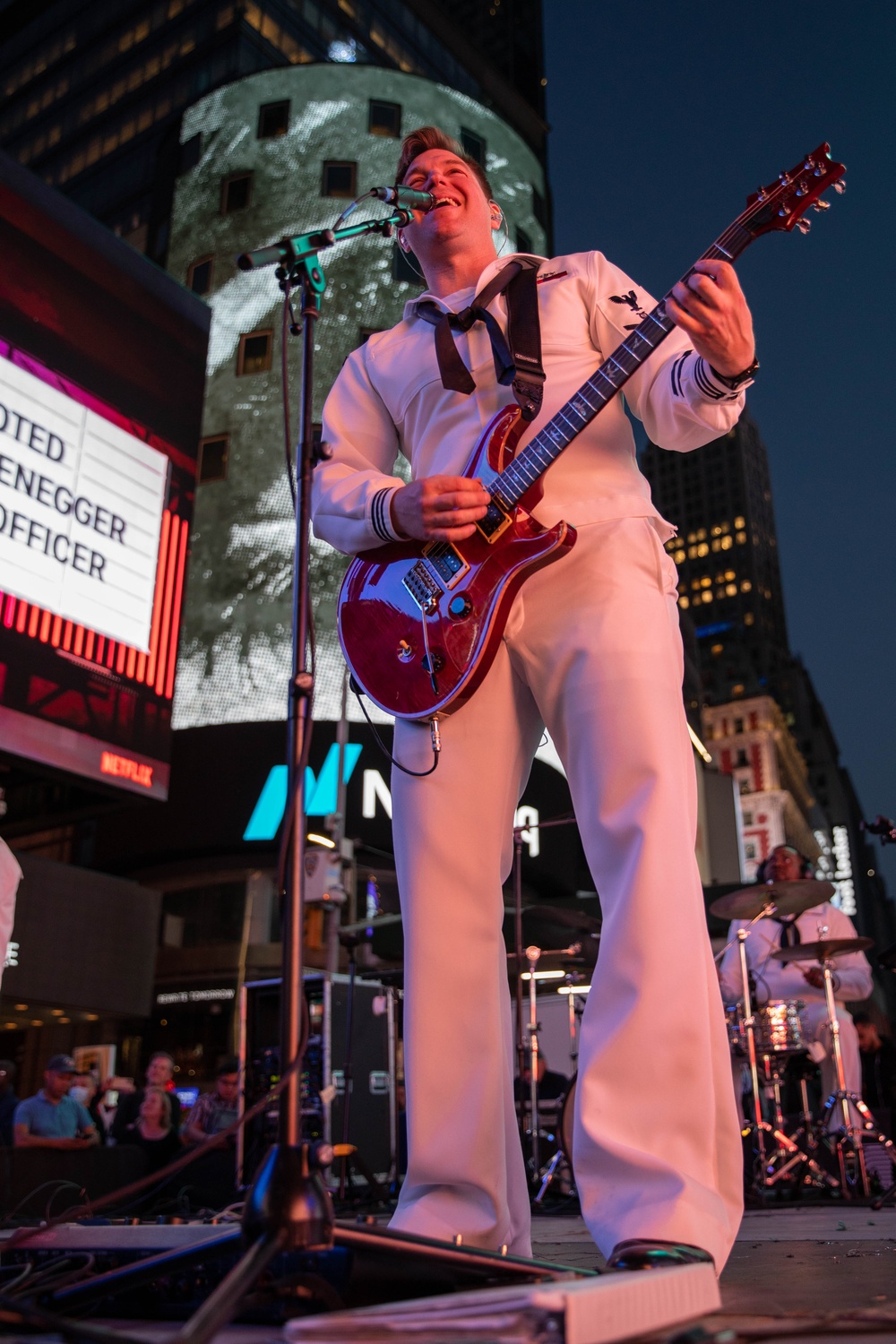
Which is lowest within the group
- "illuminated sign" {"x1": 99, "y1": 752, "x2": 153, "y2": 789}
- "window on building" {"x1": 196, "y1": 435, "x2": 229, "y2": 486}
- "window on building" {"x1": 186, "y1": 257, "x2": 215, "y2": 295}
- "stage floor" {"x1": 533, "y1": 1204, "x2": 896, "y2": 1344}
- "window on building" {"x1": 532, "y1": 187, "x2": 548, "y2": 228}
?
"stage floor" {"x1": 533, "y1": 1204, "x2": 896, "y2": 1344}

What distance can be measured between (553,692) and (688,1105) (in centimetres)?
80

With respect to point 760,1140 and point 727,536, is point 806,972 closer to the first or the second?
point 760,1140

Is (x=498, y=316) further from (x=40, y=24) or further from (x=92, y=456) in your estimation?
(x=40, y=24)

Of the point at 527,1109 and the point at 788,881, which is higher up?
the point at 788,881

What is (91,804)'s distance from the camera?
12336mm

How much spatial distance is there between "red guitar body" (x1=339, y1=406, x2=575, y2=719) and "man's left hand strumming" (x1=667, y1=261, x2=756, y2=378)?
43 centimetres

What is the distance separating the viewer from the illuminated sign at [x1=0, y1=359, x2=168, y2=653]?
9367mm

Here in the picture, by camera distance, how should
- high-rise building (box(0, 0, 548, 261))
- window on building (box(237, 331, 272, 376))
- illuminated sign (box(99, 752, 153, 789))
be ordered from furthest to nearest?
1. high-rise building (box(0, 0, 548, 261))
2. window on building (box(237, 331, 272, 376))
3. illuminated sign (box(99, 752, 153, 789))

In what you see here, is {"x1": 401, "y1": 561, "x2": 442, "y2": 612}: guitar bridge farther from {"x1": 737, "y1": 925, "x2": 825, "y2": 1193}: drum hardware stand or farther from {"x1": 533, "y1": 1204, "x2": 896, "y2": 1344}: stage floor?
{"x1": 737, "y1": 925, "x2": 825, "y2": 1193}: drum hardware stand

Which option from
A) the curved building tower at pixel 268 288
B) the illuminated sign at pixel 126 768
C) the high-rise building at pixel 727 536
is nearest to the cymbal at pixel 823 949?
the illuminated sign at pixel 126 768

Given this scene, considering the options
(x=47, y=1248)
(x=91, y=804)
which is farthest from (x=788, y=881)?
(x=91, y=804)

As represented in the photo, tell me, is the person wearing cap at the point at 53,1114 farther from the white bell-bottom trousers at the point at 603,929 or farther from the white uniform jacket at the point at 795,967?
the white bell-bottom trousers at the point at 603,929

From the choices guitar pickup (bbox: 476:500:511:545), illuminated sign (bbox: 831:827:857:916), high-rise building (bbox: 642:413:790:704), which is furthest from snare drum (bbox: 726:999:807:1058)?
high-rise building (bbox: 642:413:790:704)

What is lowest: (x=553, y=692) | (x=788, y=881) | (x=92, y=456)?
(x=553, y=692)
